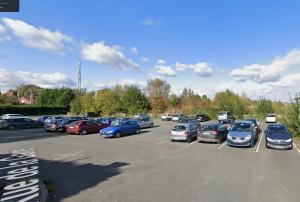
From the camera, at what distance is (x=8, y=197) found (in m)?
8.09

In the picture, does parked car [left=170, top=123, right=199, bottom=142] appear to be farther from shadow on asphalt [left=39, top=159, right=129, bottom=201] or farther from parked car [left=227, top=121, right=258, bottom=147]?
shadow on asphalt [left=39, top=159, right=129, bottom=201]

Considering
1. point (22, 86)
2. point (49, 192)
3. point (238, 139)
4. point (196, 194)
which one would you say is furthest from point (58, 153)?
point (22, 86)

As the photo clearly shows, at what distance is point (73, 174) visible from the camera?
436 inches

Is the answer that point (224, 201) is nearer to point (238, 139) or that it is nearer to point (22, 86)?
point (238, 139)

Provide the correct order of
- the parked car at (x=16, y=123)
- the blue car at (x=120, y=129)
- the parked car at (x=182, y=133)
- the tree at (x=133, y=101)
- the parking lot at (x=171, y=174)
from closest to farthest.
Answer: the parking lot at (x=171, y=174)
the parked car at (x=182, y=133)
the blue car at (x=120, y=129)
the parked car at (x=16, y=123)
the tree at (x=133, y=101)

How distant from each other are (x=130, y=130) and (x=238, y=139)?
11668mm

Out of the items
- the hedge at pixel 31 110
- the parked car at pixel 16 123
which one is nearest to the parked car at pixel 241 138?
the parked car at pixel 16 123

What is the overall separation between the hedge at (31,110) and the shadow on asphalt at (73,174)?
5330 cm

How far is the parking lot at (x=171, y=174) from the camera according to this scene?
8438 millimetres

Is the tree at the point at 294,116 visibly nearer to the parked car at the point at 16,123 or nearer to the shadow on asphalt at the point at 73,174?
the shadow on asphalt at the point at 73,174

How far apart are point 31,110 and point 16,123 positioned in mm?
39882

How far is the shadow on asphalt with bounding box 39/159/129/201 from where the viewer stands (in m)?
8.90

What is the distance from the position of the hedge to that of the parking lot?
48635mm

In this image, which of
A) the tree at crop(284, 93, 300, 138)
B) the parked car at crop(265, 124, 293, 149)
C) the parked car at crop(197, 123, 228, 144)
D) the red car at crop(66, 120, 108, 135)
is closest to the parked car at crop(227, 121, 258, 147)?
the parked car at crop(265, 124, 293, 149)
